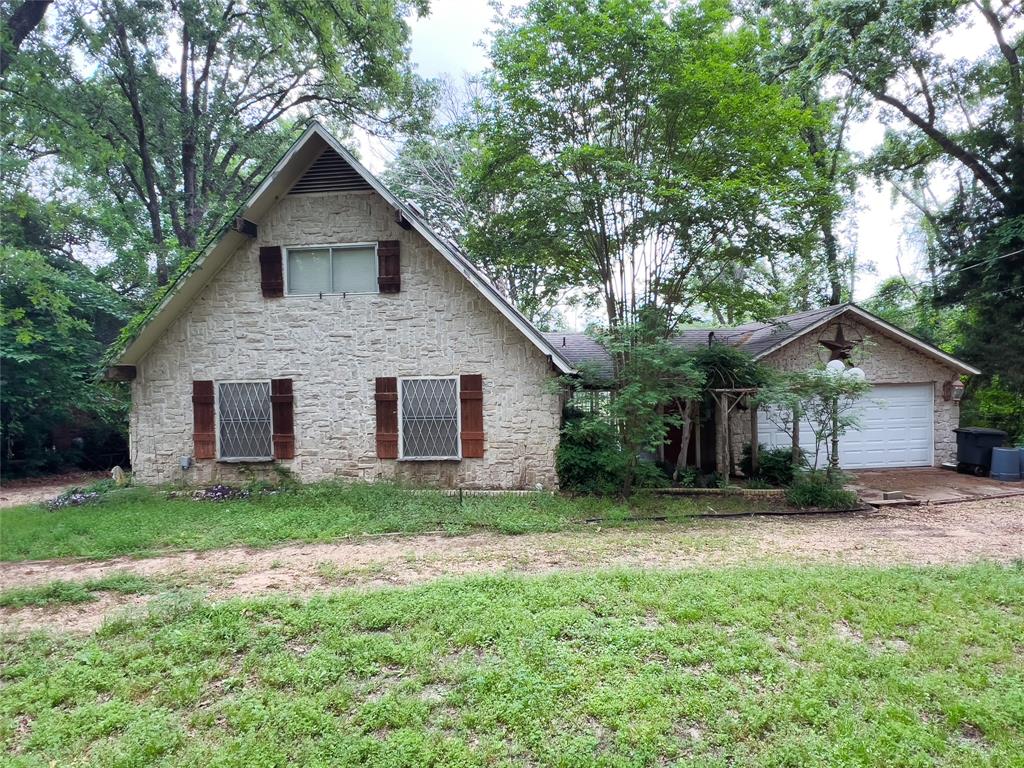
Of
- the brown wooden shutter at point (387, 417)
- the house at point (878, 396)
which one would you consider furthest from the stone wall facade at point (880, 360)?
the brown wooden shutter at point (387, 417)

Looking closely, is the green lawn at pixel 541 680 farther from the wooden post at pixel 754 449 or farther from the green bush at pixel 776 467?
the wooden post at pixel 754 449

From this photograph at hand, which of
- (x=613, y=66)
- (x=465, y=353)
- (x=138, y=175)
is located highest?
(x=138, y=175)

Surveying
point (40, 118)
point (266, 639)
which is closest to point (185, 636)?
point (266, 639)

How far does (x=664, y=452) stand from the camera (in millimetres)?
11891

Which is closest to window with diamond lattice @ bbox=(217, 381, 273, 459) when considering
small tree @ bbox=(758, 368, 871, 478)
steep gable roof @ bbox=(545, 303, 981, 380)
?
steep gable roof @ bbox=(545, 303, 981, 380)

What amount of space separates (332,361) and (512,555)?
17.7 ft

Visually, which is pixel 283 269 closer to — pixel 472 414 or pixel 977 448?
pixel 472 414

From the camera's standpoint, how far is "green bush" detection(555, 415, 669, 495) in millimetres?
8906

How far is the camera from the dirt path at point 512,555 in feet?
16.9

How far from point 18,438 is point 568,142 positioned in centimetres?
1592

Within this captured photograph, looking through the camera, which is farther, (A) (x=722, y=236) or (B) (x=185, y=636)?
(A) (x=722, y=236)

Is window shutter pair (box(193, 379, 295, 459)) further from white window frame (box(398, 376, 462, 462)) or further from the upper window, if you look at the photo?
white window frame (box(398, 376, 462, 462))

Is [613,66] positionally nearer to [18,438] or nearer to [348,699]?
[348,699]

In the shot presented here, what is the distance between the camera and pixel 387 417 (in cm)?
948
